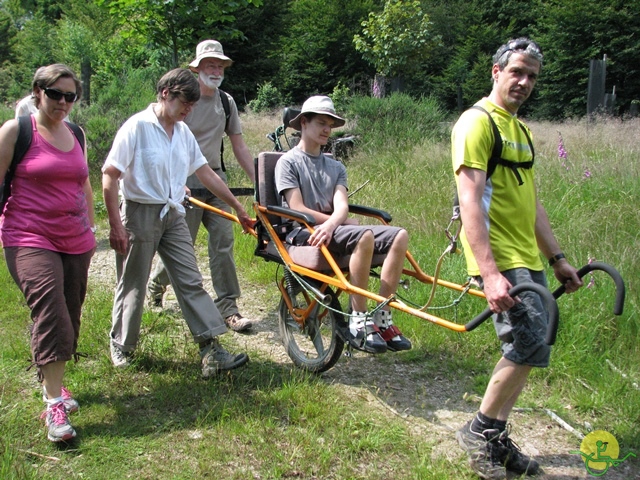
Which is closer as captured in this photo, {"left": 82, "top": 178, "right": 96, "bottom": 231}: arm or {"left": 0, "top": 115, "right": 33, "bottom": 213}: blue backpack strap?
{"left": 0, "top": 115, "right": 33, "bottom": 213}: blue backpack strap

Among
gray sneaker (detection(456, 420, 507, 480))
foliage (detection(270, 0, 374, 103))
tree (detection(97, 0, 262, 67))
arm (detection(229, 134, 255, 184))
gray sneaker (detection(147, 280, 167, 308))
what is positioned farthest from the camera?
foliage (detection(270, 0, 374, 103))

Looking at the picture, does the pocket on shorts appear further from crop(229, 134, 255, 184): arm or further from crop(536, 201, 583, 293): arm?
crop(536, 201, 583, 293): arm

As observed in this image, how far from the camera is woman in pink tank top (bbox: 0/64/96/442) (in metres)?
3.57

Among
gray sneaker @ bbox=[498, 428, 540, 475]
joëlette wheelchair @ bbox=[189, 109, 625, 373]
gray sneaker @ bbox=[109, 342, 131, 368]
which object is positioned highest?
joëlette wheelchair @ bbox=[189, 109, 625, 373]

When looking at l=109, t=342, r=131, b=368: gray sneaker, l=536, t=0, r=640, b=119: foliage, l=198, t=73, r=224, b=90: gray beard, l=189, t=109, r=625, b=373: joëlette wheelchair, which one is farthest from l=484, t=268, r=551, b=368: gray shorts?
l=536, t=0, r=640, b=119: foliage

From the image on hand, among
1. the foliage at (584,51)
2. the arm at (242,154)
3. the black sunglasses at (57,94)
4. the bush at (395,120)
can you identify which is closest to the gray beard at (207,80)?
the arm at (242,154)

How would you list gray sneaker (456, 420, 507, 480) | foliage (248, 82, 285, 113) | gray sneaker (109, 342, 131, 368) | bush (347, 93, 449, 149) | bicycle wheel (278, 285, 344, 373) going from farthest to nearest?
1. foliage (248, 82, 285, 113)
2. bush (347, 93, 449, 149)
3. gray sneaker (109, 342, 131, 368)
4. bicycle wheel (278, 285, 344, 373)
5. gray sneaker (456, 420, 507, 480)

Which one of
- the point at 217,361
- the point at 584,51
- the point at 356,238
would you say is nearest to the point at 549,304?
the point at 356,238

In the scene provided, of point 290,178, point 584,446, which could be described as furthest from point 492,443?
point 290,178

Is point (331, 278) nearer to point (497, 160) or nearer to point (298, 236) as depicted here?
point (298, 236)

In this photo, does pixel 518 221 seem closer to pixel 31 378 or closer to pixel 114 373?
pixel 114 373

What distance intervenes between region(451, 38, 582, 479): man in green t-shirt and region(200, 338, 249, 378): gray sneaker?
5.47 ft

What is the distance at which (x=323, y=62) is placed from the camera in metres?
36.6

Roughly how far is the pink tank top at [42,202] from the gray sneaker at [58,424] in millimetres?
896
